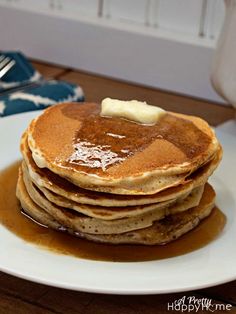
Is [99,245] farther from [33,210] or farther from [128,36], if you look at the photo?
[128,36]

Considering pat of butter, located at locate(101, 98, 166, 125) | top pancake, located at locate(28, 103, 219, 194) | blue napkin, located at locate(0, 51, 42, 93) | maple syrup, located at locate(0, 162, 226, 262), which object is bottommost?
blue napkin, located at locate(0, 51, 42, 93)

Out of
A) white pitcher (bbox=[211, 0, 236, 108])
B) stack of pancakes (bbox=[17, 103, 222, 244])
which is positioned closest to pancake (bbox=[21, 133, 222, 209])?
stack of pancakes (bbox=[17, 103, 222, 244])

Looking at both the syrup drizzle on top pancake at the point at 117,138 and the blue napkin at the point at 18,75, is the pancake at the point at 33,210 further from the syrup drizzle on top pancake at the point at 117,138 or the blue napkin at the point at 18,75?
the blue napkin at the point at 18,75

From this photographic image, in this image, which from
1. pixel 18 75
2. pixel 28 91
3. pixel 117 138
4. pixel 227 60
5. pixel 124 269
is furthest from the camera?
pixel 18 75

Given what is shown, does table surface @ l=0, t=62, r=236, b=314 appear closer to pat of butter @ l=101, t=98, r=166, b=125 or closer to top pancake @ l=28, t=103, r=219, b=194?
top pancake @ l=28, t=103, r=219, b=194

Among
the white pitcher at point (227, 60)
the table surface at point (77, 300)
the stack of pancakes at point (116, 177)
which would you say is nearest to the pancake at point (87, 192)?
the stack of pancakes at point (116, 177)

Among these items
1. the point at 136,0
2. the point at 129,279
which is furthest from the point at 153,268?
the point at 136,0

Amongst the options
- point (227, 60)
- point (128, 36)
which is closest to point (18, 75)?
point (128, 36)
